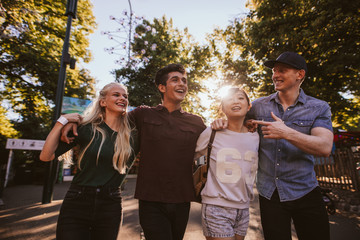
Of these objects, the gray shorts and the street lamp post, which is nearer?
the gray shorts

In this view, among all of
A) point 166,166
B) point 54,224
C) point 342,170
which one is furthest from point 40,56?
point 342,170

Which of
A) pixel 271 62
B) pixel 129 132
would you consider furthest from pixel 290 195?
pixel 129 132

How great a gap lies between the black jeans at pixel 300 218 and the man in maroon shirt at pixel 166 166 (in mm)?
869

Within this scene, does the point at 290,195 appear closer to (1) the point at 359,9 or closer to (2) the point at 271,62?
(2) the point at 271,62

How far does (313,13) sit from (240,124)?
10698mm

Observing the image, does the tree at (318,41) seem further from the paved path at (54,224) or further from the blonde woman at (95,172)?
the blonde woman at (95,172)

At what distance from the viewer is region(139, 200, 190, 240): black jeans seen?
2.09 meters

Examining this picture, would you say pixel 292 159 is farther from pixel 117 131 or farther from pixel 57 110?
pixel 57 110

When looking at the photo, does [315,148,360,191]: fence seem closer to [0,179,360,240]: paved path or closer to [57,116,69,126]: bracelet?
[0,179,360,240]: paved path

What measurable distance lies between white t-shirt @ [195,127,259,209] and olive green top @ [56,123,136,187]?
1041 millimetres

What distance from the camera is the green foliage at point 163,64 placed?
1917cm

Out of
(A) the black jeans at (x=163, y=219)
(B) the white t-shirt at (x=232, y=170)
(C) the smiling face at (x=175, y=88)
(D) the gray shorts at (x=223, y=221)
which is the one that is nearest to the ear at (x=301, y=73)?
(B) the white t-shirt at (x=232, y=170)

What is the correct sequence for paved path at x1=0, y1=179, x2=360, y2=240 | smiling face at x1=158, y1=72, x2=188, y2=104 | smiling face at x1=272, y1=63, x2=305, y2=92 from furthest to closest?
1. paved path at x1=0, y1=179, x2=360, y2=240
2. smiling face at x1=158, y1=72, x2=188, y2=104
3. smiling face at x1=272, y1=63, x2=305, y2=92

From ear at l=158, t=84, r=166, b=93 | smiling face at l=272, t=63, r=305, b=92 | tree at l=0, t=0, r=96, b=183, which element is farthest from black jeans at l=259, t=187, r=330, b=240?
tree at l=0, t=0, r=96, b=183
